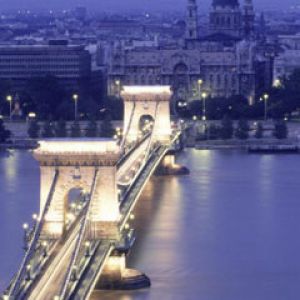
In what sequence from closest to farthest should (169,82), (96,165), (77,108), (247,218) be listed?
1. (96,165)
2. (247,218)
3. (77,108)
4. (169,82)

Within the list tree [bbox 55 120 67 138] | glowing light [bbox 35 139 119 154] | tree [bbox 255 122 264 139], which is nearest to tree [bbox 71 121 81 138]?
tree [bbox 55 120 67 138]

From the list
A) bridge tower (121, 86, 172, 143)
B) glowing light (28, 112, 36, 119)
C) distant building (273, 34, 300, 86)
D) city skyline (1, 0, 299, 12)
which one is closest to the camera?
bridge tower (121, 86, 172, 143)

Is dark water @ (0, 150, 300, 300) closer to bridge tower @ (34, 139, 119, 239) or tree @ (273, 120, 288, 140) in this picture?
bridge tower @ (34, 139, 119, 239)

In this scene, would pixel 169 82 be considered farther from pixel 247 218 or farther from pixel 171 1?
pixel 171 1

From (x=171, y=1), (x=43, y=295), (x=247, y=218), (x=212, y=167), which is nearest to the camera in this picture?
(x=43, y=295)

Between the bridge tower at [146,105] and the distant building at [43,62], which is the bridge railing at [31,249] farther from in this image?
the distant building at [43,62]

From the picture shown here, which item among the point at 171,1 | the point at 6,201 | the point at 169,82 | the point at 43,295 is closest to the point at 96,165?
the point at 43,295

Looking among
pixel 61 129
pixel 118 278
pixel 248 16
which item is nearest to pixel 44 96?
pixel 61 129
